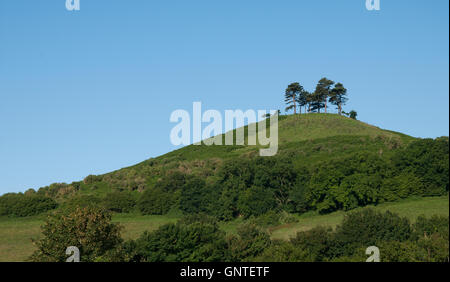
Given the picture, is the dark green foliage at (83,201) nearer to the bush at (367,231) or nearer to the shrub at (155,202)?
the shrub at (155,202)

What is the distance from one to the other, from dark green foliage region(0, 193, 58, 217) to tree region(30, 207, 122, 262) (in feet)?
181

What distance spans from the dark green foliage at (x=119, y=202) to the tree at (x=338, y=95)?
77525mm

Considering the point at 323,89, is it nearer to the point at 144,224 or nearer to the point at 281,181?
A: the point at 281,181

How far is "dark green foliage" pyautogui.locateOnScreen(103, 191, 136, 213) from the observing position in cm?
10306

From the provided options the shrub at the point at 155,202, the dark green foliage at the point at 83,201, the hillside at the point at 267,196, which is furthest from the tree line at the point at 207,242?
the shrub at the point at 155,202

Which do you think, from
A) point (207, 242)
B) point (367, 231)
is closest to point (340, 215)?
point (367, 231)

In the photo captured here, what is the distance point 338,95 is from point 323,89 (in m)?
5.05

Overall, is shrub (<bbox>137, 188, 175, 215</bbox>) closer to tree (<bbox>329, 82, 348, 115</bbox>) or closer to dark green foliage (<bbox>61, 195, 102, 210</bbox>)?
dark green foliage (<bbox>61, 195, 102, 210</bbox>)

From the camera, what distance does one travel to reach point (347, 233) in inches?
2223

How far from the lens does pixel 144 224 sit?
8988 cm

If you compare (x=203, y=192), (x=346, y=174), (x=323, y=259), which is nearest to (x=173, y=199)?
(x=203, y=192)
